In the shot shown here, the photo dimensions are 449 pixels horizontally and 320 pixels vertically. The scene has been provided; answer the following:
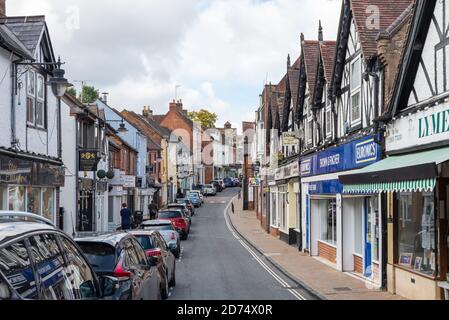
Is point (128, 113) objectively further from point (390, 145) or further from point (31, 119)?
point (390, 145)

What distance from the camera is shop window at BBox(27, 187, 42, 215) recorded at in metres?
18.4

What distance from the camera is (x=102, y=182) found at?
3162cm

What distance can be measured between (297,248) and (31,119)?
45.2ft

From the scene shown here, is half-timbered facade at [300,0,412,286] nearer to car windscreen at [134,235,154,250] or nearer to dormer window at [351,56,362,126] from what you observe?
dormer window at [351,56,362,126]

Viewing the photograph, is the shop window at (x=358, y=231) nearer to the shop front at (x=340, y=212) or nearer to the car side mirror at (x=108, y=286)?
the shop front at (x=340, y=212)

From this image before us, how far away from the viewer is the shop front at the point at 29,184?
16.2 meters

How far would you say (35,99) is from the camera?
18766 mm

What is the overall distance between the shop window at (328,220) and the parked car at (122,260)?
11.7 m

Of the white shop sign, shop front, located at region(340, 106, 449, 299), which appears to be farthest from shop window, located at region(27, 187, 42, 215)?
the white shop sign

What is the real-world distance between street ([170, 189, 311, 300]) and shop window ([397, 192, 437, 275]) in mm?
2613

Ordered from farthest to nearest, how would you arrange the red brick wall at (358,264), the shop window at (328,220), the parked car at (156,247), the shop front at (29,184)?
the shop window at (328,220)
the red brick wall at (358,264)
the shop front at (29,184)
the parked car at (156,247)

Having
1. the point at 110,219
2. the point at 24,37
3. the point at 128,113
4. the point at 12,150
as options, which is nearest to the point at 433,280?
the point at 12,150

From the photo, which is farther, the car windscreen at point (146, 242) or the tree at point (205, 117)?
the tree at point (205, 117)

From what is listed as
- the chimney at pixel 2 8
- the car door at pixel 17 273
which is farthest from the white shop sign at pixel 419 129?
the chimney at pixel 2 8
